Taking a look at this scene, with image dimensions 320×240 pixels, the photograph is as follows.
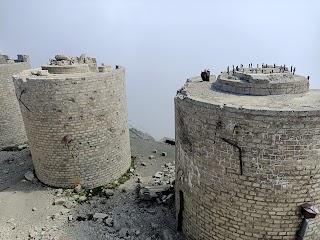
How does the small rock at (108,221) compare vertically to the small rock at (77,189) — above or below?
below

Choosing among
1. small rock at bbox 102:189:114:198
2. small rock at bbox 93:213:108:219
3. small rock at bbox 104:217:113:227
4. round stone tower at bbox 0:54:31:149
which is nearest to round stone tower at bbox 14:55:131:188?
small rock at bbox 102:189:114:198

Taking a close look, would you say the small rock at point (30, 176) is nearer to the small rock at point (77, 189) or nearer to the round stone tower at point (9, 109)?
the small rock at point (77, 189)

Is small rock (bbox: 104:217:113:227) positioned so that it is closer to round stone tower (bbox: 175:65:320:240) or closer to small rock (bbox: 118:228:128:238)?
small rock (bbox: 118:228:128:238)

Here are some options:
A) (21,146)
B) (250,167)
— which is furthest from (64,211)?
(21,146)

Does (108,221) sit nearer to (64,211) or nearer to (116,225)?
(116,225)

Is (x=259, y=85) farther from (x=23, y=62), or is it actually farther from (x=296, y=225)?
(x=23, y=62)

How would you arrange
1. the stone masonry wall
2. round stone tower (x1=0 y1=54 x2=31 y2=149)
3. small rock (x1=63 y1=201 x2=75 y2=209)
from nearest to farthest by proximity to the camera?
the stone masonry wall, small rock (x1=63 y1=201 x2=75 y2=209), round stone tower (x1=0 y1=54 x2=31 y2=149)

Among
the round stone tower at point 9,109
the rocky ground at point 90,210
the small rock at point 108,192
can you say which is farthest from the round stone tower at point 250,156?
the round stone tower at point 9,109
